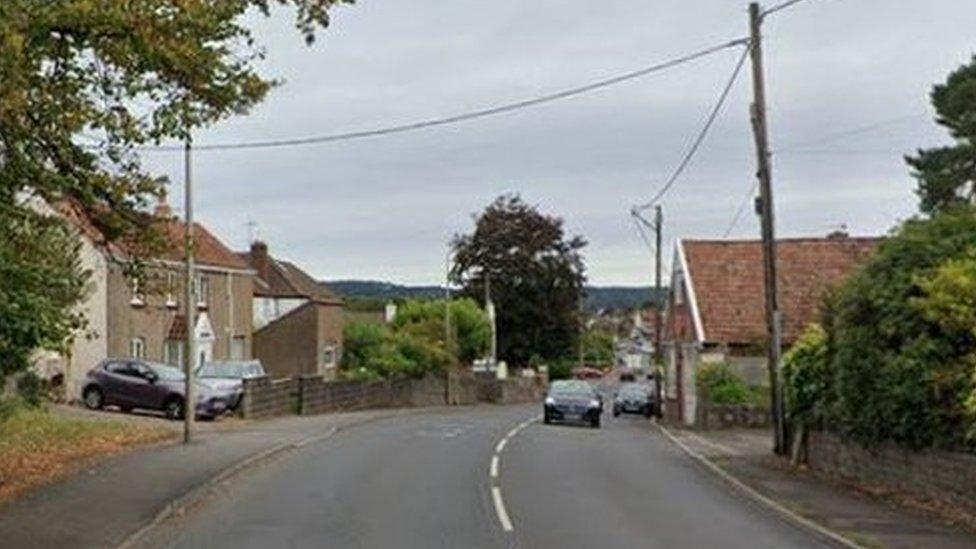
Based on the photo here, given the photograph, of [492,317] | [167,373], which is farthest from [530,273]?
[167,373]

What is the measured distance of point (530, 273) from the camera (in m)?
98.6

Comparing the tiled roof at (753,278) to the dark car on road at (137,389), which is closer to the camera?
the dark car on road at (137,389)

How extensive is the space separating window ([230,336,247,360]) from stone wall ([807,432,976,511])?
132ft

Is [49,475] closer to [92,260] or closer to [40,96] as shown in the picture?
[40,96]

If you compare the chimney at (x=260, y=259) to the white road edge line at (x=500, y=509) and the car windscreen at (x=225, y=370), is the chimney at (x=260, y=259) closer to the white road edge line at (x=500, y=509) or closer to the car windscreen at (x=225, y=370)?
the car windscreen at (x=225, y=370)

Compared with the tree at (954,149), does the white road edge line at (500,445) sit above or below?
below

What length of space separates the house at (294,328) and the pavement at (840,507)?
41043mm

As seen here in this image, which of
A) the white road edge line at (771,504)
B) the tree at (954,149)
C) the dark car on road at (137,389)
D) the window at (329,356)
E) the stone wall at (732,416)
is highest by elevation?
the tree at (954,149)

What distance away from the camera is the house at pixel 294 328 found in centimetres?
7338

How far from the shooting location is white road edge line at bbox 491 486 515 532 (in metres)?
18.5

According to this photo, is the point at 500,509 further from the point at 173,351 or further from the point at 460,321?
the point at 460,321

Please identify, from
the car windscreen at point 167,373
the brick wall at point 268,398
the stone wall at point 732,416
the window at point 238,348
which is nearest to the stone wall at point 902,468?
the stone wall at point 732,416

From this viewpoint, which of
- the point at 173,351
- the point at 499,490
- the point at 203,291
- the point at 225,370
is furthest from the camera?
the point at 203,291

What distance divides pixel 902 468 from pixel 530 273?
7628 cm
